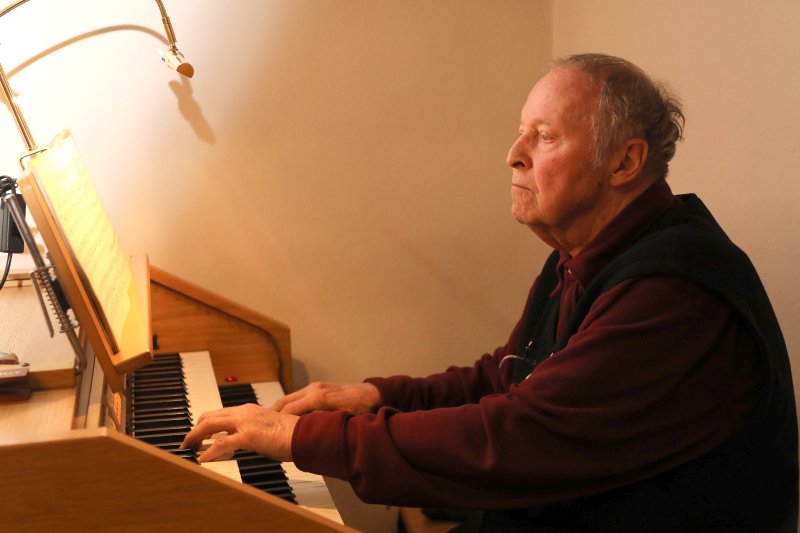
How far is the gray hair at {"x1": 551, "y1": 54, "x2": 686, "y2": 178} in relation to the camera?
1531mm

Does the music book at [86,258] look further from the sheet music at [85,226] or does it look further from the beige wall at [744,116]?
the beige wall at [744,116]

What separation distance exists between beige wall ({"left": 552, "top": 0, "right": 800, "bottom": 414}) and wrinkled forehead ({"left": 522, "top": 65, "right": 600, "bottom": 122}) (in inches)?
18.7

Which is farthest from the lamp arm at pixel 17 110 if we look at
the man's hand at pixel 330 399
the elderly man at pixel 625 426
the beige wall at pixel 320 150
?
the elderly man at pixel 625 426

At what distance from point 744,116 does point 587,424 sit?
2.93 feet

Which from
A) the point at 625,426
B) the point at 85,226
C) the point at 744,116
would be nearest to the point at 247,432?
the point at 85,226

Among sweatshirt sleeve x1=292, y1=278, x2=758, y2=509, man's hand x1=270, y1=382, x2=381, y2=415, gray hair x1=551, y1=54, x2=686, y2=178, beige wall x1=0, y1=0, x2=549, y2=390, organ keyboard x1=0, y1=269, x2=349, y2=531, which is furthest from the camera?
beige wall x1=0, y1=0, x2=549, y2=390

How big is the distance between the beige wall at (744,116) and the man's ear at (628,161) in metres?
0.41

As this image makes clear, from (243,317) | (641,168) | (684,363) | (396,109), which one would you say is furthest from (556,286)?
(396,109)

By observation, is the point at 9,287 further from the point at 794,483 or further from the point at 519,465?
the point at 794,483

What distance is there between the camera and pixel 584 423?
1.33 meters

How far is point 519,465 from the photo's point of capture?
4.45 feet

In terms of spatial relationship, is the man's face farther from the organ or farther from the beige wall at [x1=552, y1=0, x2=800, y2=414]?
the organ

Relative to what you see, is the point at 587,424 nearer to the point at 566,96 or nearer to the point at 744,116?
the point at 566,96

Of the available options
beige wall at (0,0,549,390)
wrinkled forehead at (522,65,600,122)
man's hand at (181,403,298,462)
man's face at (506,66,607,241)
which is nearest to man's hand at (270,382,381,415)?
man's hand at (181,403,298,462)
